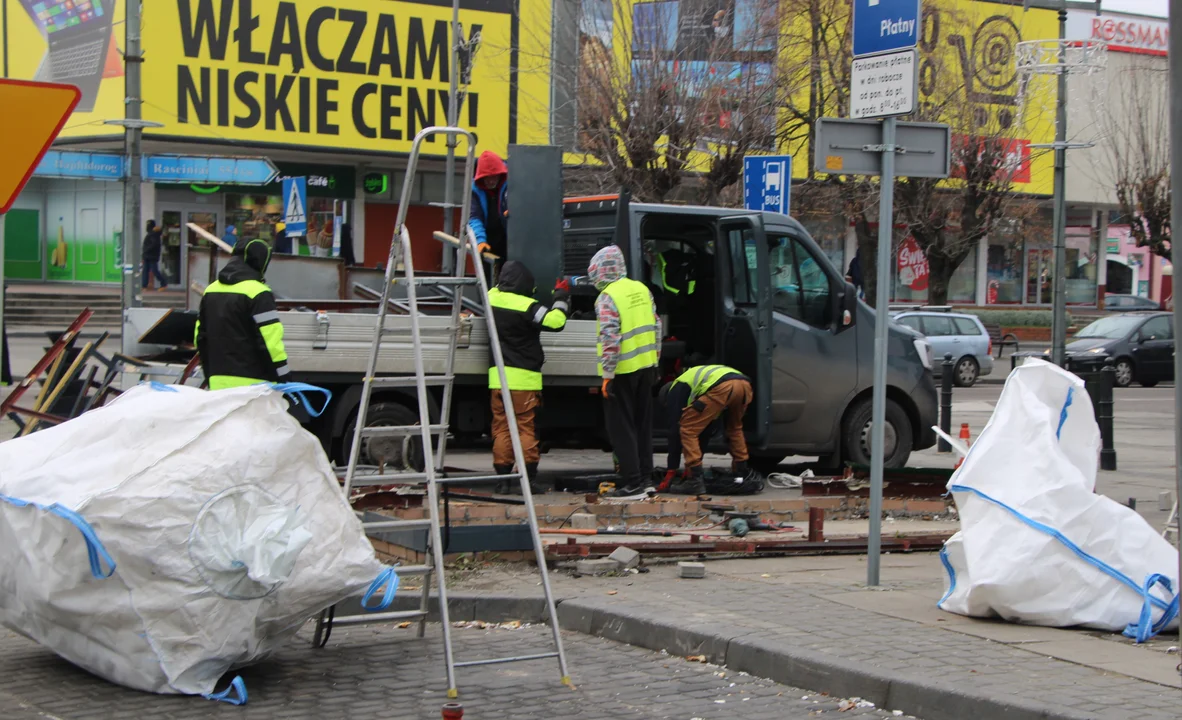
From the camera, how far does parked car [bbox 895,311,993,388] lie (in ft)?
89.4

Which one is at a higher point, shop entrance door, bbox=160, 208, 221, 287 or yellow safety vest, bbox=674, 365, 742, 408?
shop entrance door, bbox=160, 208, 221, 287

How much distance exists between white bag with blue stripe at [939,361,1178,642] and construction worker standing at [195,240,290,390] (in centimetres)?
473

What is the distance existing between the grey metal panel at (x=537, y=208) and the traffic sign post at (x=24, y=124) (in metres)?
5.22

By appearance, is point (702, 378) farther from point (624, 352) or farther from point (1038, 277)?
point (1038, 277)

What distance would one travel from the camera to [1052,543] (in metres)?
6.07

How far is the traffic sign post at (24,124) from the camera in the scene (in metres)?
5.55

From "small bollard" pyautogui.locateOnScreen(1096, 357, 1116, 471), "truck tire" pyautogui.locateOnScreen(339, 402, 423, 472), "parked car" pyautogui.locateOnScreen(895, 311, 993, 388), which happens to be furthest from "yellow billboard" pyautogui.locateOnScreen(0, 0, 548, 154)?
"truck tire" pyautogui.locateOnScreen(339, 402, 423, 472)

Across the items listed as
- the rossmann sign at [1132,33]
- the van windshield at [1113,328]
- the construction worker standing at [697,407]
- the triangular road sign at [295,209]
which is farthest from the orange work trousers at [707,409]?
the rossmann sign at [1132,33]

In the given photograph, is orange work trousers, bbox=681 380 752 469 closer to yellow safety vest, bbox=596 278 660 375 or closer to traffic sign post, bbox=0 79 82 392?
yellow safety vest, bbox=596 278 660 375

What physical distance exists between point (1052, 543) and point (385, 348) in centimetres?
603

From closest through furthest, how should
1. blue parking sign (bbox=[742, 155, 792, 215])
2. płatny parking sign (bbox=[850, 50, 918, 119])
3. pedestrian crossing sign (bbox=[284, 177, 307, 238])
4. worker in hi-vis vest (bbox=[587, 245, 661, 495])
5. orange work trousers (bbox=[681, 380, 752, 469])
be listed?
1. płatny parking sign (bbox=[850, 50, 918, 119])
2. worker in hi-vis vest (bbox=[587, 245, 661, 495])
3. orange work trousers (bbox=[681, 380, 752, 469])
4. blue parking sign (bbox=[742, 155, 792, 215])
5. pedestrian crossing sign (bbox=[284, 177, 307, 238])

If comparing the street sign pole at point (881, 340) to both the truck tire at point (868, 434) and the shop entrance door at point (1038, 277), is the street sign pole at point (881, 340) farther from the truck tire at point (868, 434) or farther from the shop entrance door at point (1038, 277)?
the shop entrance door at point (1038, 277)

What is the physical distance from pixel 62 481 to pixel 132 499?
1.17 ft

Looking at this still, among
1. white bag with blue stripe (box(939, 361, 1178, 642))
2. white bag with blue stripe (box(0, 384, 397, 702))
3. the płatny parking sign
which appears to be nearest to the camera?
white bag with blue stripe (box(0, 384, 397, 702))
